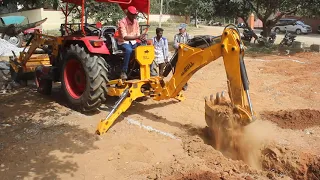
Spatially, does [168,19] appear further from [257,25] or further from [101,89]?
[101,89]

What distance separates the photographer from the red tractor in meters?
6.22

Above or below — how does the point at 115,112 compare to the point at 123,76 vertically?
below

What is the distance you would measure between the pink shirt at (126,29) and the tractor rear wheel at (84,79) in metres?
0.56

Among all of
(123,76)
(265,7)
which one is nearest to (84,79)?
(123,76)

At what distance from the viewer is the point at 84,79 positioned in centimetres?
673

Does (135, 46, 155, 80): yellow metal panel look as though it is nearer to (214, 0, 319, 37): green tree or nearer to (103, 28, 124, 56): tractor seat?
(103, 28, 124, 56): tractor seat

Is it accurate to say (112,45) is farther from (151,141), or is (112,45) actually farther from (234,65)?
(234,65)

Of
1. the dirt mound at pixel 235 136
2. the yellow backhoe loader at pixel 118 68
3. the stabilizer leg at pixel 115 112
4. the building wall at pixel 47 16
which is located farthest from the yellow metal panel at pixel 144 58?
the building wall at pixel 47 16

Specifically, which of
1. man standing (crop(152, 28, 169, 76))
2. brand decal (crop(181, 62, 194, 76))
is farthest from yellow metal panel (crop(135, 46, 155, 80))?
man standing (crop(152, 28, 169, 76))

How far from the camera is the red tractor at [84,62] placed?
20.4 feet

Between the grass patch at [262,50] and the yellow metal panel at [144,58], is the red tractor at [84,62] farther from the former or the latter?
the grass patch at [262,50]

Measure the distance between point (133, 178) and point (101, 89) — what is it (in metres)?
2.39

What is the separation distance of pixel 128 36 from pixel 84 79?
1304mm

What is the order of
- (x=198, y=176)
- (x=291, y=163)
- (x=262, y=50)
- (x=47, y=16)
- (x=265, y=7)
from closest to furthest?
(x=198, y=176)
(x=291, y=163)
(x=262, y=50)
(x=265, y=7)
(x=47, y=16)
